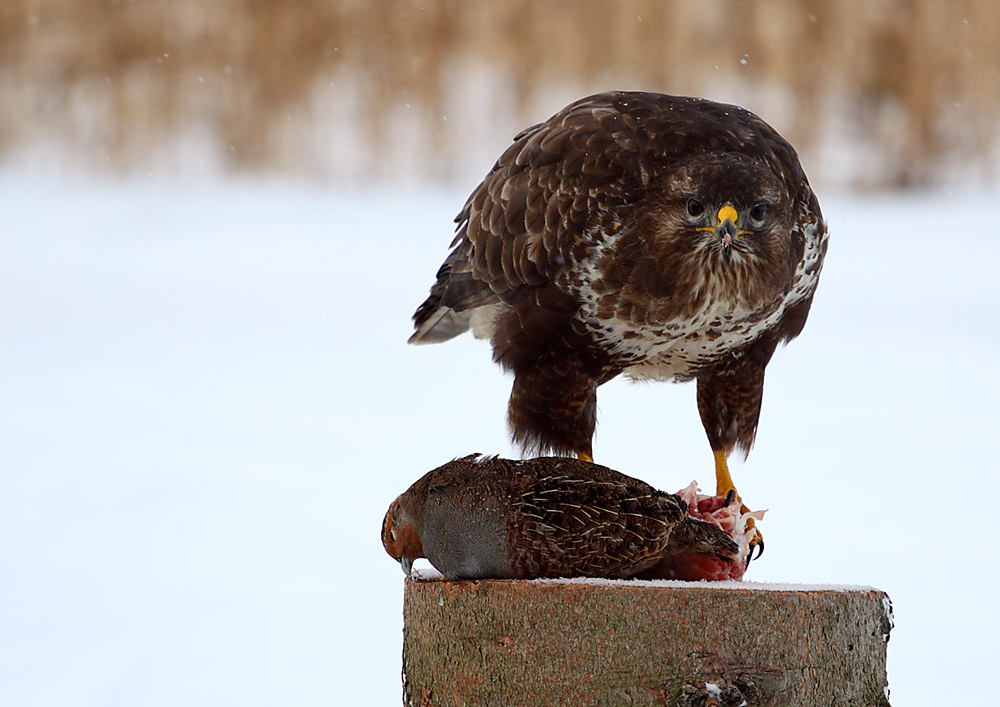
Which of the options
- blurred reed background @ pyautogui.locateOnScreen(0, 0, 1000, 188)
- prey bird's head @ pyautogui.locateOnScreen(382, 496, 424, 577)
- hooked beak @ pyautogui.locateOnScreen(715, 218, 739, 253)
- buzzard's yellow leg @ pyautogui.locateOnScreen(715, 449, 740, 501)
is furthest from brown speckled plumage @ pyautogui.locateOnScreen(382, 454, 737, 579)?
blurred reed background @ pyautogui.locateOnScreen(0, 0, 1000, 188)

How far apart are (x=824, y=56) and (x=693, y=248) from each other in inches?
227

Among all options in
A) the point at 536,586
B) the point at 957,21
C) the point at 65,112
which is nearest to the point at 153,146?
the point at 65,112

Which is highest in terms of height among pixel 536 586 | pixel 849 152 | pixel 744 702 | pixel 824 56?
pixel 824 56

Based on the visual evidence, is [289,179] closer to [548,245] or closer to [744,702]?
[548,245]

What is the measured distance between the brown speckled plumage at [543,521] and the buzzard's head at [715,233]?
2.32 ft

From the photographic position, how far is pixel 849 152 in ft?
26.5

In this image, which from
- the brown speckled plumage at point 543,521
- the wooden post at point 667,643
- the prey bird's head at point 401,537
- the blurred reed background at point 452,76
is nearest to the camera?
the wooden post at point 667,643

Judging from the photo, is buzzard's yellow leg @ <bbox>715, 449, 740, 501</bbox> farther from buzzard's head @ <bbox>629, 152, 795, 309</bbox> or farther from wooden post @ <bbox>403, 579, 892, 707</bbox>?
wooden post @ <bbox>403, 579, 892, 707</bbox>

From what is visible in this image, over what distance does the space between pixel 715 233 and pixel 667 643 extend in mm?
1054

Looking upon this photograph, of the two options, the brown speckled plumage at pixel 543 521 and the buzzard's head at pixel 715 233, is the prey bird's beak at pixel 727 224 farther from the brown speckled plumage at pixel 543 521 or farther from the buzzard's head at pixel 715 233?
the brown speckled plumage at pixel 543 521

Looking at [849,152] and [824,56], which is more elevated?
[824,56]

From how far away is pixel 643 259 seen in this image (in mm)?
2762

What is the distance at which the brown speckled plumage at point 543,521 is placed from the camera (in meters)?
2.07

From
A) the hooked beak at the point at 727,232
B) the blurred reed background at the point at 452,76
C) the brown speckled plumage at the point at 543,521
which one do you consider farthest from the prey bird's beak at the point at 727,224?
the blurred reed background at the point at 452,76
